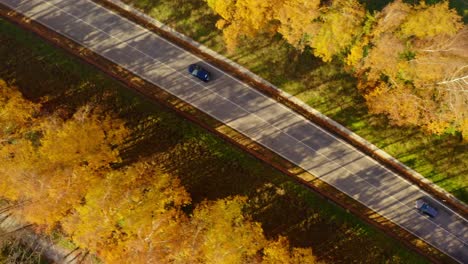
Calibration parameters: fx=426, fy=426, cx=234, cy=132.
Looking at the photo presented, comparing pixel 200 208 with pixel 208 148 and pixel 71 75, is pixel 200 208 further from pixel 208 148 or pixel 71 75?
pixel 71 75

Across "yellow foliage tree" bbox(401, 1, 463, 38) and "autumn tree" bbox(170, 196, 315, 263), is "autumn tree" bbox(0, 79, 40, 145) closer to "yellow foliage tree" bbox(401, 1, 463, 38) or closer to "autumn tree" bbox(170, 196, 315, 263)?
"autumn tree" bbox(170, 196, 315, 263)

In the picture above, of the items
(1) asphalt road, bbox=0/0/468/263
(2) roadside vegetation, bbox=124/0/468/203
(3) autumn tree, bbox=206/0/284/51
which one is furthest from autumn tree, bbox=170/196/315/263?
(3) autumn tree, bbox=206/0/284/51

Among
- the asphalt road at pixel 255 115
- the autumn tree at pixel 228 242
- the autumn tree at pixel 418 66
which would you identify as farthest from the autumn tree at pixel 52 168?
the autumn tree at pixel 418 66

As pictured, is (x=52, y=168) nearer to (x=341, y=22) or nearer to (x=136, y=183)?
(x=136, y=183)

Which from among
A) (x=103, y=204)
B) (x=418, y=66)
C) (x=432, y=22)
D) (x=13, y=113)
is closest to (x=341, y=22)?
(x=432, y=22)

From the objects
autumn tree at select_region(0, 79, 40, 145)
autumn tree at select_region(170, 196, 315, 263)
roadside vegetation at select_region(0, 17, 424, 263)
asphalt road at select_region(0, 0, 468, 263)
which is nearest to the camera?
autumn tree at select_region(170, 196, 315, 263)

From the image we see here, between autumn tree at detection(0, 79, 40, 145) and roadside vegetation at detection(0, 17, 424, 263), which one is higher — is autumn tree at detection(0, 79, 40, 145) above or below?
above
